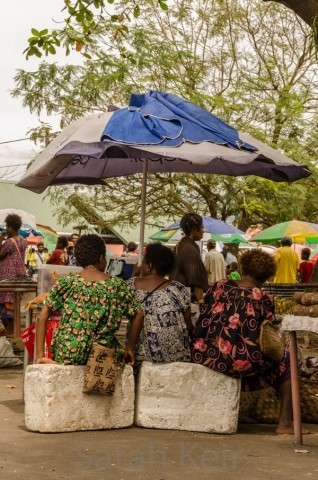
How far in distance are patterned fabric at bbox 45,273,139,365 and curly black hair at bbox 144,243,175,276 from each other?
52 centimetres

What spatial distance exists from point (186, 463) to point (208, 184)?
20.7m

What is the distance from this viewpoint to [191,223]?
963 centimetres

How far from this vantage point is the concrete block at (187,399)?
7.60 m

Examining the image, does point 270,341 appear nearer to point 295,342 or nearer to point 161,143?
point 295,342

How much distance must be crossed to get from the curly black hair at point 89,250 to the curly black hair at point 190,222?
6.49 ft

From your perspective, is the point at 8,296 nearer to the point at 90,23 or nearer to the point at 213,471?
the point at 90,23

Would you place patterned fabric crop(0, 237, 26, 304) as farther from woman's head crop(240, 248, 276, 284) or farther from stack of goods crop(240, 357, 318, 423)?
woman's head crop(240, 248, 276, 284)

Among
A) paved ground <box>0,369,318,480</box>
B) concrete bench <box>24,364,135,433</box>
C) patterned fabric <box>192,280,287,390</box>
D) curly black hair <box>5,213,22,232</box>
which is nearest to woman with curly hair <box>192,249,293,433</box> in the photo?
patterned fabric <box>192,280,287,390</box>

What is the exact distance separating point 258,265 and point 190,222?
2.00m

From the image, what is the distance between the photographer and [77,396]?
7332mm

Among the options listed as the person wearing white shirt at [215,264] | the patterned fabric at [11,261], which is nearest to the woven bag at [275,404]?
the patterned fabric at [11,261]

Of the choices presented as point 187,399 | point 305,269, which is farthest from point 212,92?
point 187,399

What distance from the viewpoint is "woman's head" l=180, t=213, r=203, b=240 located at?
9.60 meters

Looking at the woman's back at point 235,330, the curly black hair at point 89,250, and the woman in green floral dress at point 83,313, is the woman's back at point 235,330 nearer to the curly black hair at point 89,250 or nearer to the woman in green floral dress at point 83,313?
the woman in green floral dress at point 83,313
